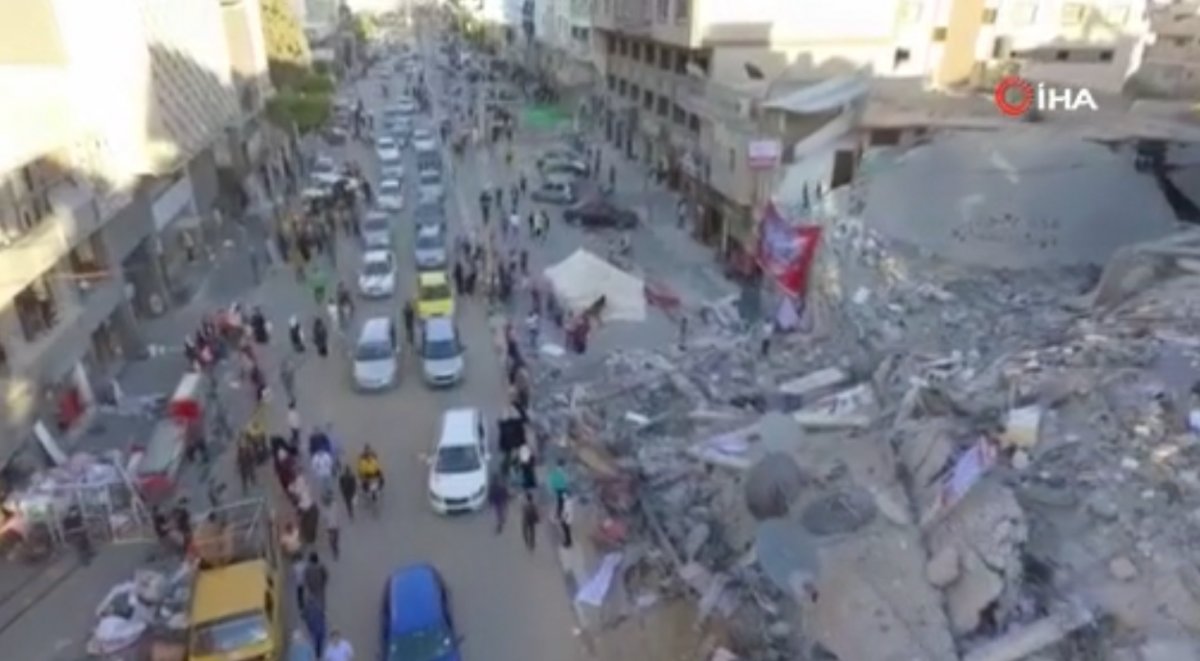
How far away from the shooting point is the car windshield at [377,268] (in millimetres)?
28094

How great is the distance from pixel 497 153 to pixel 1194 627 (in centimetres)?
4341

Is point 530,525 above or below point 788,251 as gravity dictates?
below

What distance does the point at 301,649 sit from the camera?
41.1ft

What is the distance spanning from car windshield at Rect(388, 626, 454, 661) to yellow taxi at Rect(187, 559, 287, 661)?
5.52ft

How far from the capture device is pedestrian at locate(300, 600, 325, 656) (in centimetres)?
1308

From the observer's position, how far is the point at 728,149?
29.4 meters

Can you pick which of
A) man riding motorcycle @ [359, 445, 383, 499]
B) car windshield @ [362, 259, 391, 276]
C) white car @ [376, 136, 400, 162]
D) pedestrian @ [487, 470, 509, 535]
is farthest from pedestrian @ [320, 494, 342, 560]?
white car @ [376, 136, 400, 162]

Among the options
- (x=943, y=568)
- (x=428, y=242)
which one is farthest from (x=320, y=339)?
(x=943, y=568)

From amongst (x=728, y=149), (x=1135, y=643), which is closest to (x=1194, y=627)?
(x=1135, y=643)

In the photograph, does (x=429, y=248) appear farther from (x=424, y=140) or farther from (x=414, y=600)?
(x=424, y=140)

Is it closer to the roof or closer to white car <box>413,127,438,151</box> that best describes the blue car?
the roof

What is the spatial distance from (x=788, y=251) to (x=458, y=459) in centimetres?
901

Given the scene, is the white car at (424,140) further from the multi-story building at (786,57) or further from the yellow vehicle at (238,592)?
the yellow vehicle at (238,592)

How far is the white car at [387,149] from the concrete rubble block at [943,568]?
3742 centimetres
